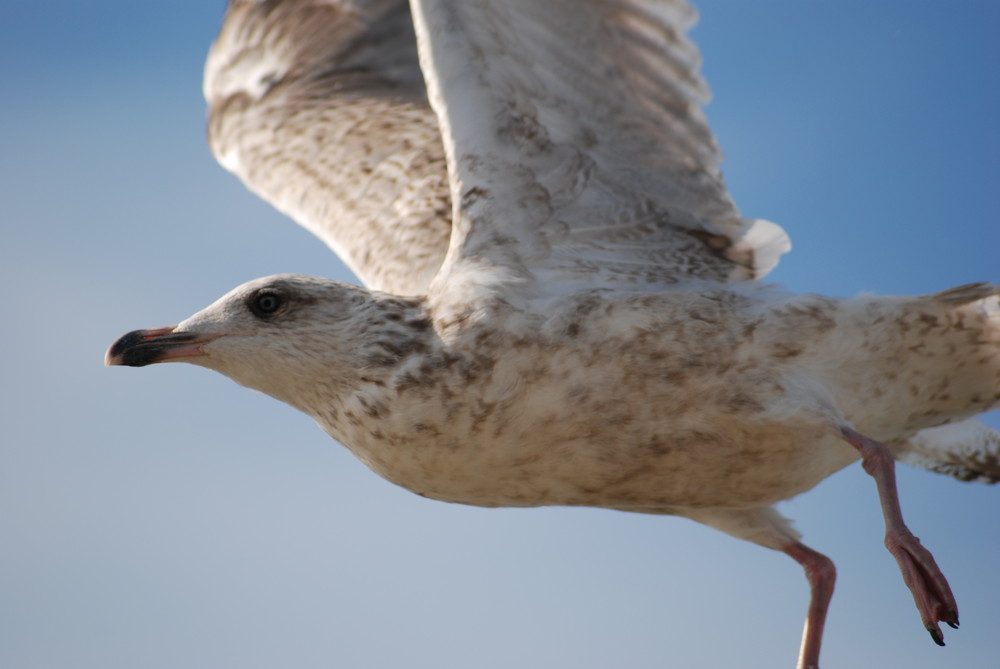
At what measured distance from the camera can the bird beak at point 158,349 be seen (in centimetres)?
448

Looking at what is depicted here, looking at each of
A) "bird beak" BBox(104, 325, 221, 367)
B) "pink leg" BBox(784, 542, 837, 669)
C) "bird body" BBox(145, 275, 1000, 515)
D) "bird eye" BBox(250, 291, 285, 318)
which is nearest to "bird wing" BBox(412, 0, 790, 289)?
"bird body" BBox(145, 275, 1000, 515)

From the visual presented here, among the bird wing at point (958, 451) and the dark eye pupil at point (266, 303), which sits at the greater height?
the bird wing at point (958, 451)

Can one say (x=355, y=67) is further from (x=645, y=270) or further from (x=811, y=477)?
(x=811, y=477)

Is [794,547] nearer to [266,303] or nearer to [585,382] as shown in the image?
[585,382]

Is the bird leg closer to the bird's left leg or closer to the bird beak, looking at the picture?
the bird's left leg

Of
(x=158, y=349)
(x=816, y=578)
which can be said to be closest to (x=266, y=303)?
(x=158, y=349)

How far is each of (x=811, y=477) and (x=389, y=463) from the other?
1.61m

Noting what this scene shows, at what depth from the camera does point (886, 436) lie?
4910 millimetres

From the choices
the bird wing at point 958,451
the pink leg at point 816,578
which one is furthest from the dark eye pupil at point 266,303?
the bird wing at point 958,451

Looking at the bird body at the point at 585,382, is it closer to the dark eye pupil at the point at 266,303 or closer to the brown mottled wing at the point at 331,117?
the dark eye pupil at the point at 266,303

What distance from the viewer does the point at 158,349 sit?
14.7 ft

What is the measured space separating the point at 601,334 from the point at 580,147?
997 mm

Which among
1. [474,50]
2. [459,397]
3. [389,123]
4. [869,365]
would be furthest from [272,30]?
[869,365]

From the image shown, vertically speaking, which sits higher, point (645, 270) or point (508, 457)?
point (645, 270)
